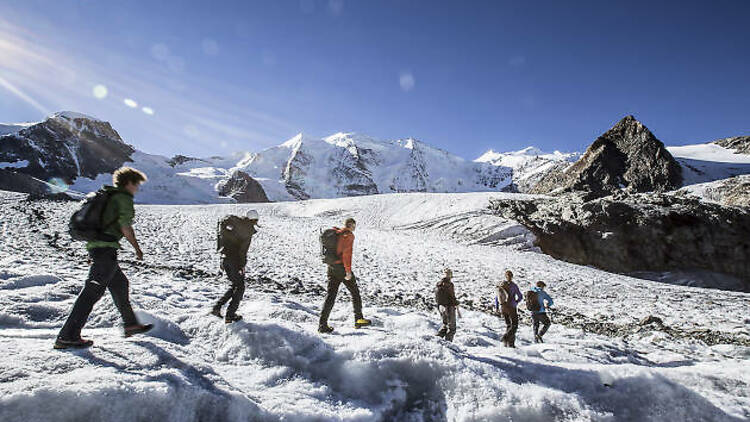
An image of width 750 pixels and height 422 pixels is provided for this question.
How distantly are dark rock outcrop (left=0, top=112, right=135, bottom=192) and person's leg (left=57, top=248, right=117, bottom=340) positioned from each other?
16851cm

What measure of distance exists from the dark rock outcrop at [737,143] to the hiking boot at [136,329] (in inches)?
4146

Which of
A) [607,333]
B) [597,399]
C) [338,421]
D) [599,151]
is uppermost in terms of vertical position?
[599,151]

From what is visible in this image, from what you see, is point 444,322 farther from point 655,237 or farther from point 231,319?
point 655,237

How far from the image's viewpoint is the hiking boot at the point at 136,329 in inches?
170

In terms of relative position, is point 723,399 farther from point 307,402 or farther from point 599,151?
point 599,151

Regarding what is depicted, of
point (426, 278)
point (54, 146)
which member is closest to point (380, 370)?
point (426, 278)

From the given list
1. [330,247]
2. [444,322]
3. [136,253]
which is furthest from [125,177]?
[444,322]

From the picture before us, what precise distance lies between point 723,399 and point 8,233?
21.7 m

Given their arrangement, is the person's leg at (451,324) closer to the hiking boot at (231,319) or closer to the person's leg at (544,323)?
the person's leg at (544,323)

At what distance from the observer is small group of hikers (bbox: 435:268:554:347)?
278 inches

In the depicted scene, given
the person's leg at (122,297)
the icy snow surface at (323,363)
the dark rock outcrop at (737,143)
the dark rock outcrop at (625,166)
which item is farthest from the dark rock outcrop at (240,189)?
the person's leg at (122,297)

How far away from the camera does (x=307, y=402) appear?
3.20 metres

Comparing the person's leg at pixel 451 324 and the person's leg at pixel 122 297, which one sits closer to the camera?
the person's leg at pixel 122 297

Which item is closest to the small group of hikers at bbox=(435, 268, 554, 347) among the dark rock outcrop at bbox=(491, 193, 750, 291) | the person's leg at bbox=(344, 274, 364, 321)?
the person's leg at bbox=(344, 274, 364, 321)
